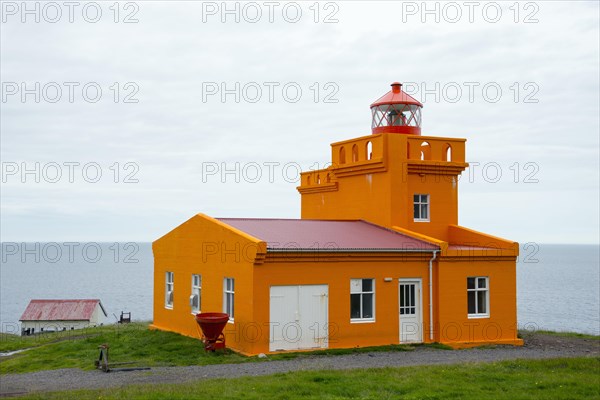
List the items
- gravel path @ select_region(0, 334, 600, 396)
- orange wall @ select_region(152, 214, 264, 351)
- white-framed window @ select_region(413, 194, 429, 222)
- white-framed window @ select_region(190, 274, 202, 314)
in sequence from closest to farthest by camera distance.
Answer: gravel path @ select_region(0, 334, 600, 396)
orange wall @ select_region(152, 214, 264, 351)
white-framed window @ select_region(190, 274, 202, 314)
white-framed window @ select_region(413, 194, 429, 222)

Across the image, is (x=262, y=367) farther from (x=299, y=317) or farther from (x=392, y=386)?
(x=392, y=386)

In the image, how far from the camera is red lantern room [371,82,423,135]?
87.1 feet

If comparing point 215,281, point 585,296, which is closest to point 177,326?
point 215,281

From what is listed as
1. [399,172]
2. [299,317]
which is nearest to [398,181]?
[399,172]

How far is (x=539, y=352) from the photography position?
21.3m

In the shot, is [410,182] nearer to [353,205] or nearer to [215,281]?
[353,205]

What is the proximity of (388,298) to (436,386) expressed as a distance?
7.37 m

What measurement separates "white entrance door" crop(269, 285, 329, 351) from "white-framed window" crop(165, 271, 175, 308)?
24.0 ft

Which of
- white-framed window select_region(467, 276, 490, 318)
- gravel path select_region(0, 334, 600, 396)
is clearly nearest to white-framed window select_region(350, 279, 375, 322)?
gravel path select_region(0, 334, 600, 396)

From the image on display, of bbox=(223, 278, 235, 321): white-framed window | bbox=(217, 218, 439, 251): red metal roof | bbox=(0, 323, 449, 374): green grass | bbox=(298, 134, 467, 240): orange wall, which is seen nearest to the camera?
bbox=(0, 323, 449, 374): green grass

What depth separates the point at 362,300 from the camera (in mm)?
21812

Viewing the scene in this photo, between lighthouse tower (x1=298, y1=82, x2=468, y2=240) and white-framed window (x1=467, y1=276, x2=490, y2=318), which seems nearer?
white-framed window (x1=467, y1=276, x2=490, y2=318)

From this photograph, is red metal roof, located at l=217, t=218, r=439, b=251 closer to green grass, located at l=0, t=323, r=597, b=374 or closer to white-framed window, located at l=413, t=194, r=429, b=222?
white-framed window, located at l=413, t=194, r=429, b=222

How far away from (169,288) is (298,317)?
7.97 metres
